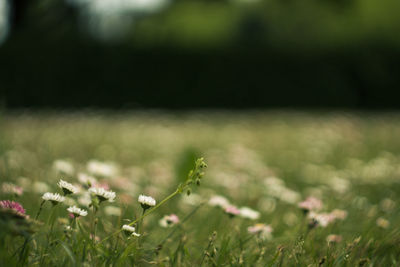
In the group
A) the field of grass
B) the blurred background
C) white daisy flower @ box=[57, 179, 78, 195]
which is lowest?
the field of grass

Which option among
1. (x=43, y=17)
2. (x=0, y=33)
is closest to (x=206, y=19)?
(x=43, y=17)

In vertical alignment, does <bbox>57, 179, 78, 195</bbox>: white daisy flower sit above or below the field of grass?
above

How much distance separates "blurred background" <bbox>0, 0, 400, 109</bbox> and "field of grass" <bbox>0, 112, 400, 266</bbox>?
411 cm

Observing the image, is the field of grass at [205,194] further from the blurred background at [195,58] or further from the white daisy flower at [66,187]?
the blurred background at [195,58]

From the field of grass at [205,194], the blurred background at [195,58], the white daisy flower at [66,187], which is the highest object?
Result: the blurred background at [195,58]

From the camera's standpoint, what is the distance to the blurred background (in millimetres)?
9828

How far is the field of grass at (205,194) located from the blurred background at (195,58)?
4.11m

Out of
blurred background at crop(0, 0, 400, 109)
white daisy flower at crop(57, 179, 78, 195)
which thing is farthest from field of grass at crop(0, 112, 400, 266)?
blurred background at crop(0, 0, 400, 109)

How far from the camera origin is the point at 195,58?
10.6 m

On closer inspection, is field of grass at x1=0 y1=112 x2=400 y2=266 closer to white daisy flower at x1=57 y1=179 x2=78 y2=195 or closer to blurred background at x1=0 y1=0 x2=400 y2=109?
white daisy flower at x1=57 y1=179 x2=78 y2=195

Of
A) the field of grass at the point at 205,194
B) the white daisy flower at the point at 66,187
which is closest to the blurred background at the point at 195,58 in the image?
the field of grass at the point at 205,194

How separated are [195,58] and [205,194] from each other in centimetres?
869

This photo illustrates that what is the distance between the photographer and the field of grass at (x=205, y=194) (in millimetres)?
1068

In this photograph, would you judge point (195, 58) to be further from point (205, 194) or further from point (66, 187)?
point (66, 187)
